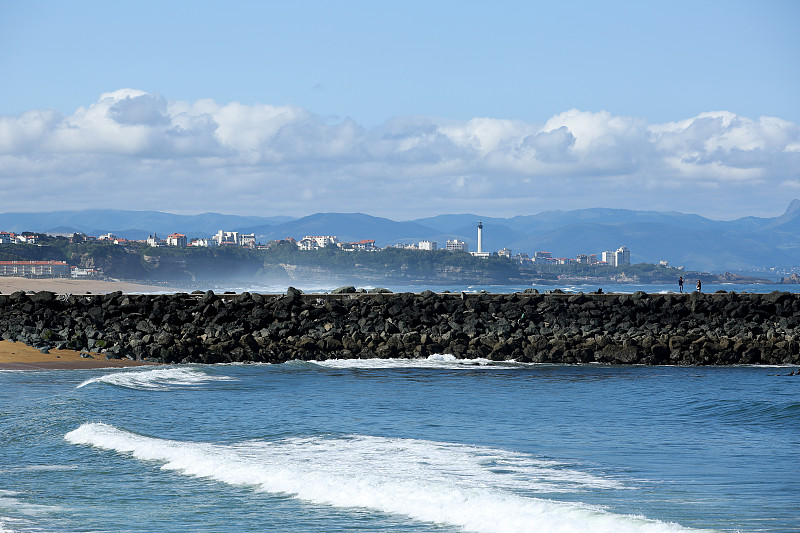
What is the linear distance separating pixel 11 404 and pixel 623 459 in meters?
11.1

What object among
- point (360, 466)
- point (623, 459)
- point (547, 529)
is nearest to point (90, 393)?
point (360, 466)

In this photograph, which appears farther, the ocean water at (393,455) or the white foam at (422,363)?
the white foam at (422,363)

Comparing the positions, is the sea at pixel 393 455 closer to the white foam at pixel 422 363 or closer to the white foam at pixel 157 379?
the white foam at pixel 157 379

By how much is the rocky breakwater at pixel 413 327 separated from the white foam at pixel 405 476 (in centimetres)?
1307

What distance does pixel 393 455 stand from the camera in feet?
41.9

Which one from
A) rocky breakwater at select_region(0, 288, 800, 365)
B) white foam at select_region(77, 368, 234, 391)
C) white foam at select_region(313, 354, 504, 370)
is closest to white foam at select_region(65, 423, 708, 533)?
white foam at select_region(77, 368, 234, 391)

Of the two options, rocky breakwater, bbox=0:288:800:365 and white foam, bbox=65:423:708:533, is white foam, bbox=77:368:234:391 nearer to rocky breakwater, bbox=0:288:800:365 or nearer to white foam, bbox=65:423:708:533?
rocky breakwater, bbox=0:288:800:365

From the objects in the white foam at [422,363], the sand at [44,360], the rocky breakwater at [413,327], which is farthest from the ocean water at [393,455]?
the rocky breakwater at [413,327]

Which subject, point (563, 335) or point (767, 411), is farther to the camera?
point (563, 335)

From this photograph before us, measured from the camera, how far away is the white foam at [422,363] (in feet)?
85.3

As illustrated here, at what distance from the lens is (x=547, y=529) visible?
9.07m

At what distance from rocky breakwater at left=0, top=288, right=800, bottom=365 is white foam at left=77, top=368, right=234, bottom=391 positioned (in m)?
3.21

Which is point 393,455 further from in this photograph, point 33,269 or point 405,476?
point 33,269

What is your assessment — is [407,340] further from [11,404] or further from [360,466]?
[360,466]
